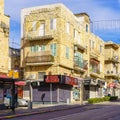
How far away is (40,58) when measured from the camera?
169 ft

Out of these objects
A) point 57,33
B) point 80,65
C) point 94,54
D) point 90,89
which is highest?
point 57,33

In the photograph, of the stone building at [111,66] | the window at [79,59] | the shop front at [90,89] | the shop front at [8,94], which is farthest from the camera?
the stone building at [111,66]

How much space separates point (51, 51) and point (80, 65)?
8043 mm

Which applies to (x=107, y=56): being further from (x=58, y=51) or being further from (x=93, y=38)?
(x=58, y=51)

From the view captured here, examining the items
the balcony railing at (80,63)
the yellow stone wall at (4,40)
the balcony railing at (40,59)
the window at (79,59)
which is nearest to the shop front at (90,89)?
the balcony railing at (80,63)

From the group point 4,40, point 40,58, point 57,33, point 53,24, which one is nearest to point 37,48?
point 40,58

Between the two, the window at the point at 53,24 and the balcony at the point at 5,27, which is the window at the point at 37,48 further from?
the balcony at the point at 5,27

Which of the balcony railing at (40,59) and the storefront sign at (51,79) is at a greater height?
the balcony railing at (40,59)

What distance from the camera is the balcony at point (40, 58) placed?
50.8 meters

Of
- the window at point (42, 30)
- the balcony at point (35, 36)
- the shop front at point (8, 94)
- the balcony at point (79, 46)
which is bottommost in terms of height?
the shop front at point (8, 94)

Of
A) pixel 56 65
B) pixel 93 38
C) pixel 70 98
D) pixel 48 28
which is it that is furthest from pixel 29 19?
pixel 93 38

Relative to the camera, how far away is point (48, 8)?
52.0 metres

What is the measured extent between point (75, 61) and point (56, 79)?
324 inches

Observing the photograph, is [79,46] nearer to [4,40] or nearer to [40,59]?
[40,59]
